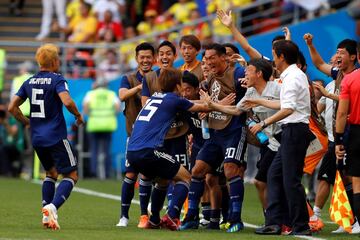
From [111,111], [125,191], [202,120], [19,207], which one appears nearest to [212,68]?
[202,120]

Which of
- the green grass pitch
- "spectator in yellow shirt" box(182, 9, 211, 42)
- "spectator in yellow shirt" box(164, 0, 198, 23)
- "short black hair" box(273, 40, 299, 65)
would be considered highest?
"spectator in yellow shirt" box(164, 0, 198, 23)

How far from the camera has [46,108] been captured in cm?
1320

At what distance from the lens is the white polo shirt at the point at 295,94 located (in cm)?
1229

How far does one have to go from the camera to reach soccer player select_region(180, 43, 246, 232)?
1326 centimetres

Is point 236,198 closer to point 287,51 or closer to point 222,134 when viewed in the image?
point 222,134

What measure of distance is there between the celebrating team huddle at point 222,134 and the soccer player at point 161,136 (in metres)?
0.01

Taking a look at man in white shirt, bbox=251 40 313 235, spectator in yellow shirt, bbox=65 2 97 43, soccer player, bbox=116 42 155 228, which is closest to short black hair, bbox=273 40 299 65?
man in white shirt, bbox=251 40 313 235

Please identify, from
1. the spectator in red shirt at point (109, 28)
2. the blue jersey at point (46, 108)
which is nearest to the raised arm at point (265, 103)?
the blue jersey at point (46, 108)

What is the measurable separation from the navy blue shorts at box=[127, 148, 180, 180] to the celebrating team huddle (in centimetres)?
1

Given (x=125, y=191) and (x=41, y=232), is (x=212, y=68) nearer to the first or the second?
(x=125, y=191)

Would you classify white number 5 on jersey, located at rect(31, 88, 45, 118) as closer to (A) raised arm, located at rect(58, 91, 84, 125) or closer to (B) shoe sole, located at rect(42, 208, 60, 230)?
(A) raised arm, located at rect(58, 91, 84, 125)

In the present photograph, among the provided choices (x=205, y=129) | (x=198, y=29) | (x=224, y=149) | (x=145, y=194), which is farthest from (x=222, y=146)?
(x=198, y=29)

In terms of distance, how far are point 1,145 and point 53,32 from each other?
221 inches

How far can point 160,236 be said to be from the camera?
40.1 ft
